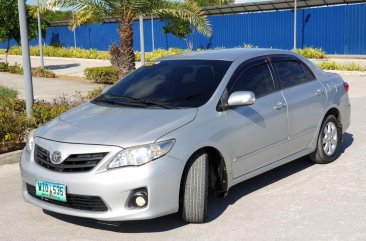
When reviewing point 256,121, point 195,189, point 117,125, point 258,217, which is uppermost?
point 117,125

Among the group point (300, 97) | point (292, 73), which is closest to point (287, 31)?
point (292, 73)

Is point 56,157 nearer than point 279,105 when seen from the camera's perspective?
Yes

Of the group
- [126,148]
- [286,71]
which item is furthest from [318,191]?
[126,148]

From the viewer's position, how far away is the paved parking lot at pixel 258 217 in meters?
4.44

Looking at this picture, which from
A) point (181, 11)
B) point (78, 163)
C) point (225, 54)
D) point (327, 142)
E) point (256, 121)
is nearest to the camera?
point (78, 163)

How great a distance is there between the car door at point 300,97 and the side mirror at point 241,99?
96 centimetres

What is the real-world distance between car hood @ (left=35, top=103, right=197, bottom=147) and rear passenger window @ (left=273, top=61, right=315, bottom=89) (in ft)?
5.14

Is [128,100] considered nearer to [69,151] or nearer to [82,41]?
[69,151]

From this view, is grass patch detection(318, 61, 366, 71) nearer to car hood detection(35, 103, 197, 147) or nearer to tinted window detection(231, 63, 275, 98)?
tinted window detection(231, 63, 275, 98)

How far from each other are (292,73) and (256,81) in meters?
0.81

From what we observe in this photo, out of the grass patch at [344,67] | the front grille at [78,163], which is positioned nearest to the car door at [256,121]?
the front grille at [78,163]

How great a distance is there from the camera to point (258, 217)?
4.80 metres

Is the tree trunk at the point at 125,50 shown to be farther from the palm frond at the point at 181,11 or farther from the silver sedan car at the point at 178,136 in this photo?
the silver sedan car at the point at 178,136

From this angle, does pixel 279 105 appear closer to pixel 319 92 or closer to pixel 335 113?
pixel 319 92
